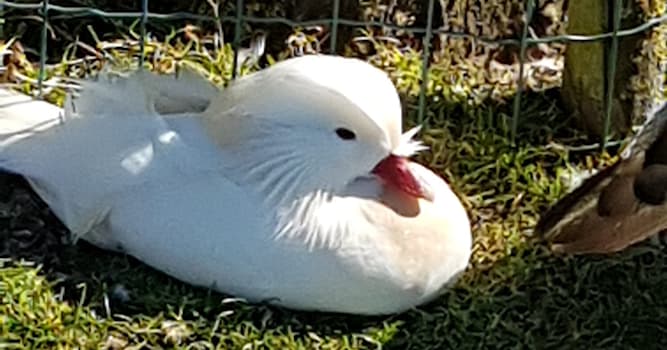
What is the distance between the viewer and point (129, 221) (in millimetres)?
3357

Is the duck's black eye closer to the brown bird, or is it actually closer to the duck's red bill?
the duck's red bill

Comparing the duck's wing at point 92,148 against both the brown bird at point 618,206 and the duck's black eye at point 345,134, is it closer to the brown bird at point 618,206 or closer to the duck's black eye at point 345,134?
the duck's black eye at point 345,134

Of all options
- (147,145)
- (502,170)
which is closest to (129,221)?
(147,145)

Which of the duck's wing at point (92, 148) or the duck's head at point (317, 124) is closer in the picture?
the duck's head at point (317, 124)

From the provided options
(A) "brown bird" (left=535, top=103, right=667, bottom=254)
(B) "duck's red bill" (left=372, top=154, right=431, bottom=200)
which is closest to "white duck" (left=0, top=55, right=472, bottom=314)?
(B) "duck's red bill" (left=372, top=154, right=431, bottom=200)

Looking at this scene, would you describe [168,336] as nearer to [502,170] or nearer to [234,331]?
[234,331]

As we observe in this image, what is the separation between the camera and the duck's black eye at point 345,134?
10.7 feet

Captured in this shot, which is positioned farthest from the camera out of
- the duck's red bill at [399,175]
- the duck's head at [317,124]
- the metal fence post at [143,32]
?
the metal fence post at [143,32]

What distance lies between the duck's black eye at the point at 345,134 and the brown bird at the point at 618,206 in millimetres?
503

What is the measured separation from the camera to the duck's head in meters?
3.23

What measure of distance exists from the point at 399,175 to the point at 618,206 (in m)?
0.41

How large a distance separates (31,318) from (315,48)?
3.77 ft

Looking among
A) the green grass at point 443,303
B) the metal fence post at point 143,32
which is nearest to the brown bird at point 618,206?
the green grass at point 443,303

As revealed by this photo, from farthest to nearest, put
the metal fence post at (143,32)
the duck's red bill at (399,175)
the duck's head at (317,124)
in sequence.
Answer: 1. the metal fence post at (143,32)
2. the duck's red bill at (399,175)
3. the duck's head at (317,124)
